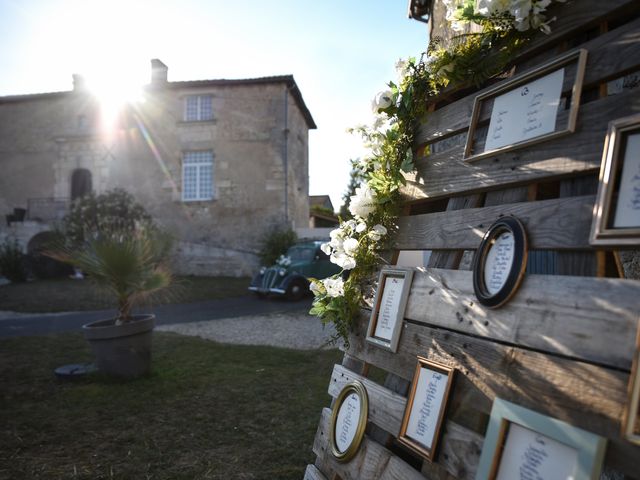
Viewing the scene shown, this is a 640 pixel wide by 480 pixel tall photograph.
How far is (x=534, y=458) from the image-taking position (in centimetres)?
114

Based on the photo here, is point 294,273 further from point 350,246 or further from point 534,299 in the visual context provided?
point 534,299

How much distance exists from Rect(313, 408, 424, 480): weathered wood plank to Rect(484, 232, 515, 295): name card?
69 cm

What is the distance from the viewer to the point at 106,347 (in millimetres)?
4504

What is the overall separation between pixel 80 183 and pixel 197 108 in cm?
646

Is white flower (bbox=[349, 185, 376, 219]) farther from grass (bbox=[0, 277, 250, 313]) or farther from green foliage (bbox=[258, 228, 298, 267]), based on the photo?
green foliage (bbox=[258, 228, 298, 267])

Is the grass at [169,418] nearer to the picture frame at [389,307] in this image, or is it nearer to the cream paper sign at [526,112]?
the picture frame at [389,307]

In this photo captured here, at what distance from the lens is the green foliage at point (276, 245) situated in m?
15.3

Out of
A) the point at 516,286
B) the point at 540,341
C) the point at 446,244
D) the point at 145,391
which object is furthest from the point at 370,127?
the point at 145,391

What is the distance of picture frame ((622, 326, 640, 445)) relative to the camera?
→ 968 millimetres

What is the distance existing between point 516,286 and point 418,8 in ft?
24.8

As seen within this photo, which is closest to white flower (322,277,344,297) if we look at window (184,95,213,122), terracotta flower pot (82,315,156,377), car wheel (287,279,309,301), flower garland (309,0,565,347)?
flower garland (309,0,565,347)

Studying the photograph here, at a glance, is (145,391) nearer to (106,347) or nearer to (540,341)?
(106,347)

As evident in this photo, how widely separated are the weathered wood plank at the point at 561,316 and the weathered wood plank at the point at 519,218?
0.12 metres

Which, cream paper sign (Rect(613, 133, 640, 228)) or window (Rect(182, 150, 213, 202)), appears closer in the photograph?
cream paper sign (Rect(613, 133, 640, 228))
